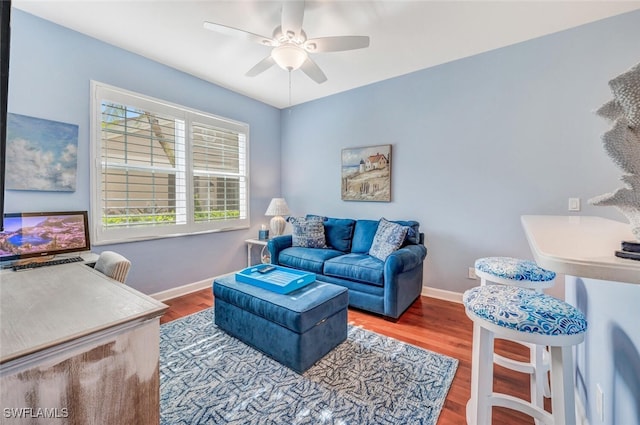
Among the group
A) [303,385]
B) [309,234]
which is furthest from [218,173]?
[303,385]

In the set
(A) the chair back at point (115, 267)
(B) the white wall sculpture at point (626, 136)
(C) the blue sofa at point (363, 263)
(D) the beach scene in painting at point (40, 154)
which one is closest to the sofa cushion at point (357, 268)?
(C) the blue sofa at point (363, 263)

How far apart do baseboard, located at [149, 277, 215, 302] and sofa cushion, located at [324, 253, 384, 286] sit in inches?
67.2

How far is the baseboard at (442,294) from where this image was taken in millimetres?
3051

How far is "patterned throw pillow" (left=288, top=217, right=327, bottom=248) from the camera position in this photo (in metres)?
3.52

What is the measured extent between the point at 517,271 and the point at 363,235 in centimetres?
190

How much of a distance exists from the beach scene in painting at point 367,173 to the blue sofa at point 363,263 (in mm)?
400

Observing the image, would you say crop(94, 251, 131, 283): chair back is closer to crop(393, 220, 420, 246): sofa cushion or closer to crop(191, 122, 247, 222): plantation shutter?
crop(191, 122, 247, 222): plantation shutter

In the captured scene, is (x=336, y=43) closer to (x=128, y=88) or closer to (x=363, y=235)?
(x=363, y=235)

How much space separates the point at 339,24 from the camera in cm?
231

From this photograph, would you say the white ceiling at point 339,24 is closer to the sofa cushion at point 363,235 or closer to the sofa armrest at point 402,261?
the sofa cushion at point 363,235

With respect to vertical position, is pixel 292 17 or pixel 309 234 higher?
pixel 292 17

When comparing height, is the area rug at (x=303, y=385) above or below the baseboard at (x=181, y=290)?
below

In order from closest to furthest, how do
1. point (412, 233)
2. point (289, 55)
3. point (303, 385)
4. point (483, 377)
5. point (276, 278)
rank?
point (483, 377)
point (303, 385)
point (289, 55)
point (276, 278)
point (412, 233)

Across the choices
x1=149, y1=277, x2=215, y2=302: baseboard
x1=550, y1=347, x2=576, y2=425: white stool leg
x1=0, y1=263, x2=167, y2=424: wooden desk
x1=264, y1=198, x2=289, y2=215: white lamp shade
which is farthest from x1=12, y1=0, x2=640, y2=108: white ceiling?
x1=149, y1=277, x2=215, y2=302: baseboard
